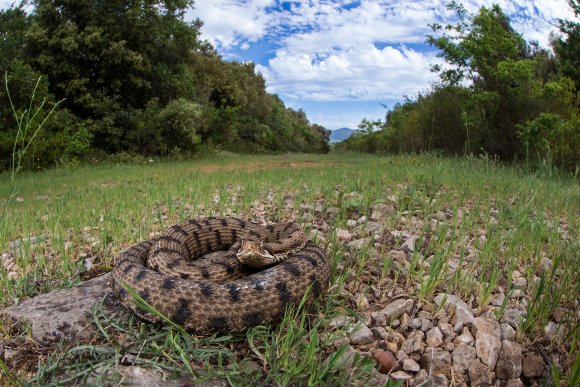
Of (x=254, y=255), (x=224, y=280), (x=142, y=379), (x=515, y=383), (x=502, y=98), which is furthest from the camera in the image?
(x=502, y=98)

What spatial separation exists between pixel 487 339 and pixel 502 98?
18986mm

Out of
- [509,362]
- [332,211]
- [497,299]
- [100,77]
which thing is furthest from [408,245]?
[100,77]

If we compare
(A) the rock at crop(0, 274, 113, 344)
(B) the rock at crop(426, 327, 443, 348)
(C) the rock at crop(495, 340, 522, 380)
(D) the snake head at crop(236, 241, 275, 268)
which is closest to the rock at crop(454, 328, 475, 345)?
(B) the rock at crop(426, 327, 443, 348)

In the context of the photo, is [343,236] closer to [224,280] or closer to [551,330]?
[224,280]

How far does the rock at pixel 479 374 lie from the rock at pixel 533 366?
30 cm

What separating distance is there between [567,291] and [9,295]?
4.60m

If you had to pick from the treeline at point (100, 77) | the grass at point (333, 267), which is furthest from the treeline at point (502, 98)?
the treeline at point (100, 77)

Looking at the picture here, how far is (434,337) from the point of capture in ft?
11.8

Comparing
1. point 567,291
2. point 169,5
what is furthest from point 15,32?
point 567,291

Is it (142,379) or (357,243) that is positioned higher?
(357,243)

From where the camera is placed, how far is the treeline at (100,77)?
21.2m

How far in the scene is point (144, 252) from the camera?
4.48 metres

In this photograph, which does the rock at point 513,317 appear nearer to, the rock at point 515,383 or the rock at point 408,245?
the rock at point 515,383

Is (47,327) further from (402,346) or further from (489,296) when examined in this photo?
(489,296)
